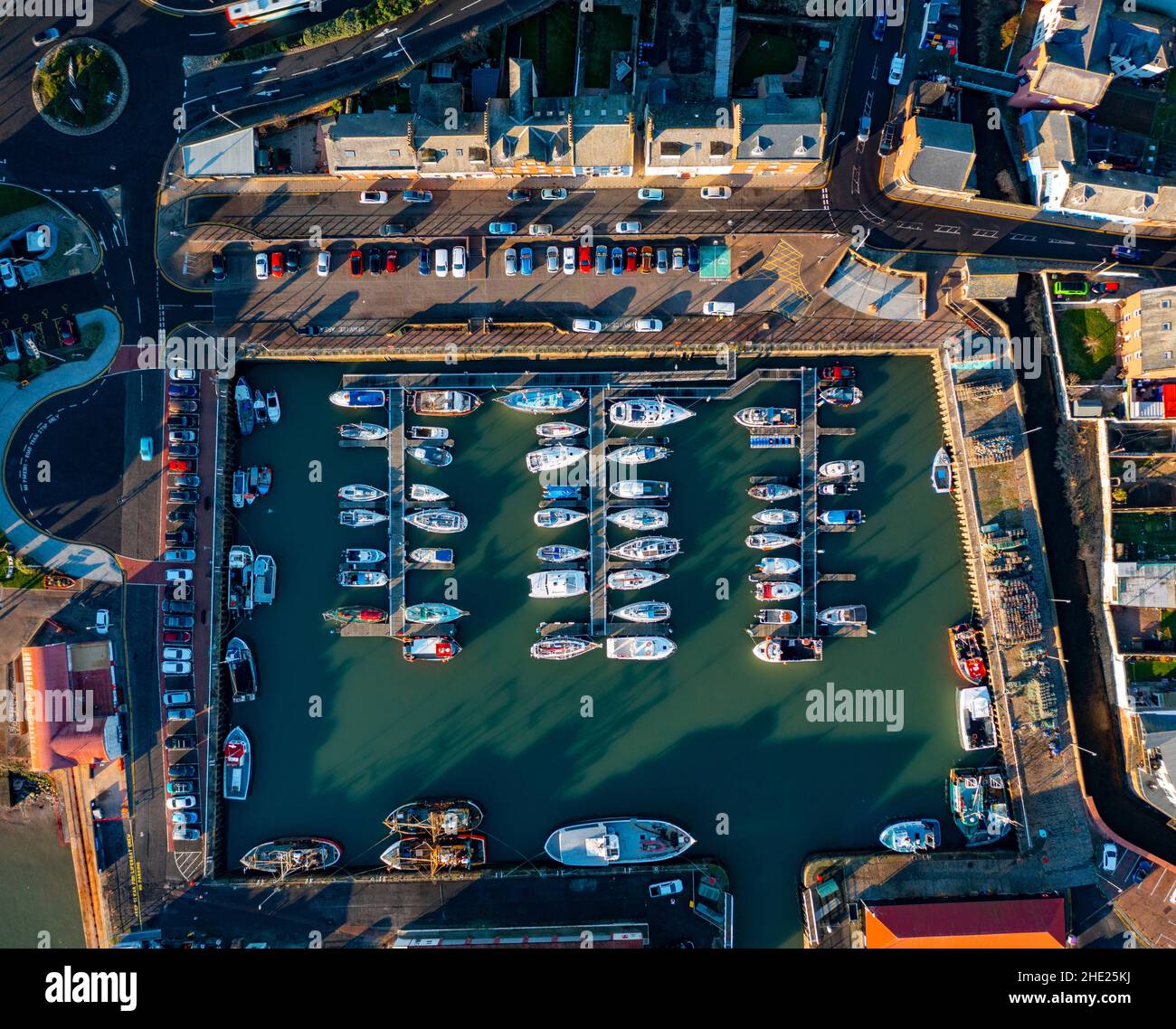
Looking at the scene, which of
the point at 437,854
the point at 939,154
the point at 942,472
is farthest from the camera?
the point at 942,472

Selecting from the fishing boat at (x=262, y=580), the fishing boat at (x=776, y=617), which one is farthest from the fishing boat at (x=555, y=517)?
the fishing boat at (x=262, y=580)

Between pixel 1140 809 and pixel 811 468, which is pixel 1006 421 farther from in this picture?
pixel 1140 809

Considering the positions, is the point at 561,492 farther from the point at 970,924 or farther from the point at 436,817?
the point at 970,924

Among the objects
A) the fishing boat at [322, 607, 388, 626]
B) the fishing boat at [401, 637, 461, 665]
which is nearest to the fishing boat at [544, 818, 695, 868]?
the fishing boat at [401, 637, 461, 665]

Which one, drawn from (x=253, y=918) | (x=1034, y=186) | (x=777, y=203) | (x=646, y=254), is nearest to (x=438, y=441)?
(x=646, y=254)

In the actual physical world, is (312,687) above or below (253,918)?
above

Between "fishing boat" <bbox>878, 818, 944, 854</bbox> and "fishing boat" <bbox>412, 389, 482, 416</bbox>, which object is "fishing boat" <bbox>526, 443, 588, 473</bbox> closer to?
"fishing boat" <bbox>412, 389, 482, 416</bbox>

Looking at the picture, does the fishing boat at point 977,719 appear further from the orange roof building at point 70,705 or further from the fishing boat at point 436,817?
the orange roof building at point 70,705

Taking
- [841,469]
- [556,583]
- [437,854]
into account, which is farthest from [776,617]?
[437,854]
